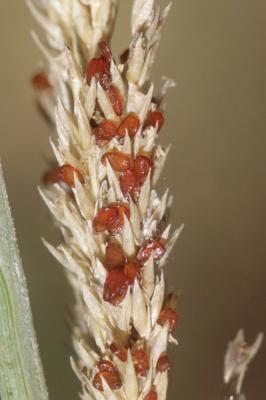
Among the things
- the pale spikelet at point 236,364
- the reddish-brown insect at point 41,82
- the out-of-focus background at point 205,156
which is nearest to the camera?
the pale spikelet at point 236,364

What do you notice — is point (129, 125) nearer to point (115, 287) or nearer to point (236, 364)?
point (115, 287)

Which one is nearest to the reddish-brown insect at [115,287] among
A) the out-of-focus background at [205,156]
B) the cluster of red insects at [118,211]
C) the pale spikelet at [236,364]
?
the cluster of red insects at [118,211]

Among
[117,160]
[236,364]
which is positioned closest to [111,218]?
[117,160]

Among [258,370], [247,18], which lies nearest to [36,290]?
[258,370]

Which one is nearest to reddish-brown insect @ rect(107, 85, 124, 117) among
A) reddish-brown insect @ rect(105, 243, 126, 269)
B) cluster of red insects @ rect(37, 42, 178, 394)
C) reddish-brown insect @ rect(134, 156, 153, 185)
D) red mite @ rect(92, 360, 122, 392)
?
cluster of red insects @ rect(37, 42, 178, 394)

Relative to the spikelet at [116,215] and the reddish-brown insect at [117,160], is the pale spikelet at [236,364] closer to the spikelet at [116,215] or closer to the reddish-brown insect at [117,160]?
the spikelet at [116,215]

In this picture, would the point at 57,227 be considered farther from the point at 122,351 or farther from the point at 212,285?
the point at 212,285

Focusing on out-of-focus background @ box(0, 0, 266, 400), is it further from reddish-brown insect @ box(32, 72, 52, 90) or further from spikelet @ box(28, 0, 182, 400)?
spikelet @ box(28, 0, 182, 400)
